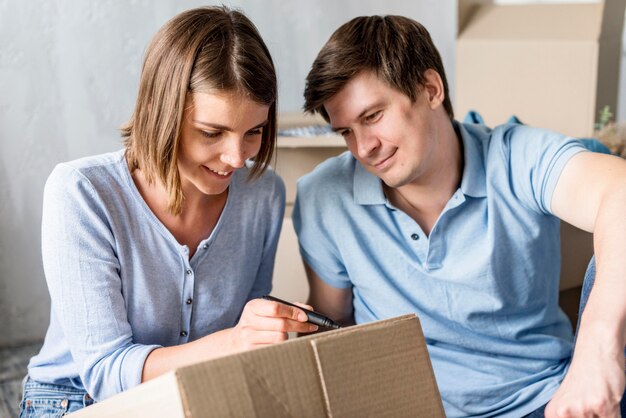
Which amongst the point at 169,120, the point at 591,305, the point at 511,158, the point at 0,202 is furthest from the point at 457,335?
the point at 0,202

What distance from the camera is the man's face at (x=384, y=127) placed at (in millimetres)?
1263

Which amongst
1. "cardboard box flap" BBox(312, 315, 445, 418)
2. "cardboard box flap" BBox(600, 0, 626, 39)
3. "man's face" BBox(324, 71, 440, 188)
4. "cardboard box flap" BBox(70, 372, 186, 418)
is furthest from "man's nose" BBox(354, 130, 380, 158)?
"cardboard box flap" BBox(600, 0, 626, 39)

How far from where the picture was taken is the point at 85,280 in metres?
1.11

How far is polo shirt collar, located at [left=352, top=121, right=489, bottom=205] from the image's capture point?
4.28 ft

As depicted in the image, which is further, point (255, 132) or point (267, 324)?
point (255, 132)

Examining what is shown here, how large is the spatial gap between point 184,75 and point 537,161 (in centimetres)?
55

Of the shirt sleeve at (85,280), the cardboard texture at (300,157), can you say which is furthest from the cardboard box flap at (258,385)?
the cardboard texture at (300,157)

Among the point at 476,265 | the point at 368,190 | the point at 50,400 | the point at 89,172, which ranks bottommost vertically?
the point at 50,400

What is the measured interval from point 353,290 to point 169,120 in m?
0.50

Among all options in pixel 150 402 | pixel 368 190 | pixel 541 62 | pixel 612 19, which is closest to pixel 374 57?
pixel 368 190

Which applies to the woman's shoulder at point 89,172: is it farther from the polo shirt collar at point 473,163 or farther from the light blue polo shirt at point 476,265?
the polo shirt collar at point 473,163

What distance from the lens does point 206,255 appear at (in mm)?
1244

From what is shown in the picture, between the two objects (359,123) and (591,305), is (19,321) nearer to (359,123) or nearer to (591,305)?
(359,123)

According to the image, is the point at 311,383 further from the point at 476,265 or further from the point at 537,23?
the point at 537,23
